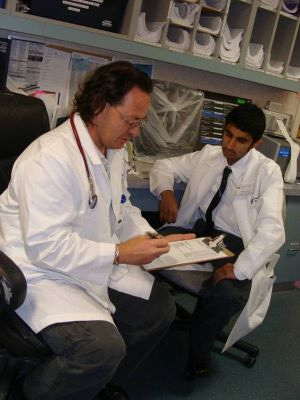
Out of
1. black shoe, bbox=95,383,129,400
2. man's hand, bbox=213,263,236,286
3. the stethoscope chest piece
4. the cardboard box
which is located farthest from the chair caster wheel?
the cardboard box

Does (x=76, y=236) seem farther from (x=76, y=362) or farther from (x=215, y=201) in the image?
(x=215, y=201)

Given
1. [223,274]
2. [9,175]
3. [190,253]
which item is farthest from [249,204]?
[9,175]

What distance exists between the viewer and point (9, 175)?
4.69 feet

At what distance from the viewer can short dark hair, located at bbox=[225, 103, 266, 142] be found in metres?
1.74

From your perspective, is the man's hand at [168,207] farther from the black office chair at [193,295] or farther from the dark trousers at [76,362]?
the dark trousers at [76,362]

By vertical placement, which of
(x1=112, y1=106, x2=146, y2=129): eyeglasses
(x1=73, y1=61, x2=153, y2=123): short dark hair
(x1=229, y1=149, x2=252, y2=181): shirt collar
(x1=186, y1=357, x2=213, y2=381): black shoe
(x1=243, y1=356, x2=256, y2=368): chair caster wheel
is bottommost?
(x1=243, y1=356, x2=256, y2=368): chair caster wheel

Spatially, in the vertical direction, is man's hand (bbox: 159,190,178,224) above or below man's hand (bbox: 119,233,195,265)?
below

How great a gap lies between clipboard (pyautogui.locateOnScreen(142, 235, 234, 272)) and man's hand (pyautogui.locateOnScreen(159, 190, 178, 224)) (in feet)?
0.82

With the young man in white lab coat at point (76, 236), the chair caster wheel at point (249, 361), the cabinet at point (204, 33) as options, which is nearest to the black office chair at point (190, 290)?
the chair caster wheel at point (249, 361)

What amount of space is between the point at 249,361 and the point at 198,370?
303mm

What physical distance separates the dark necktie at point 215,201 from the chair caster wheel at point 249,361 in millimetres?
621

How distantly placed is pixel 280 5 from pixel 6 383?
2.22 meters

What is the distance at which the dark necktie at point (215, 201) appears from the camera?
1890 mm

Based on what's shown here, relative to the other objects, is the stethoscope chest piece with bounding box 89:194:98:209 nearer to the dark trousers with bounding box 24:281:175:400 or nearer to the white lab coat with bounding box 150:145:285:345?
the dark trousers with bounding box 24:281:175:400
